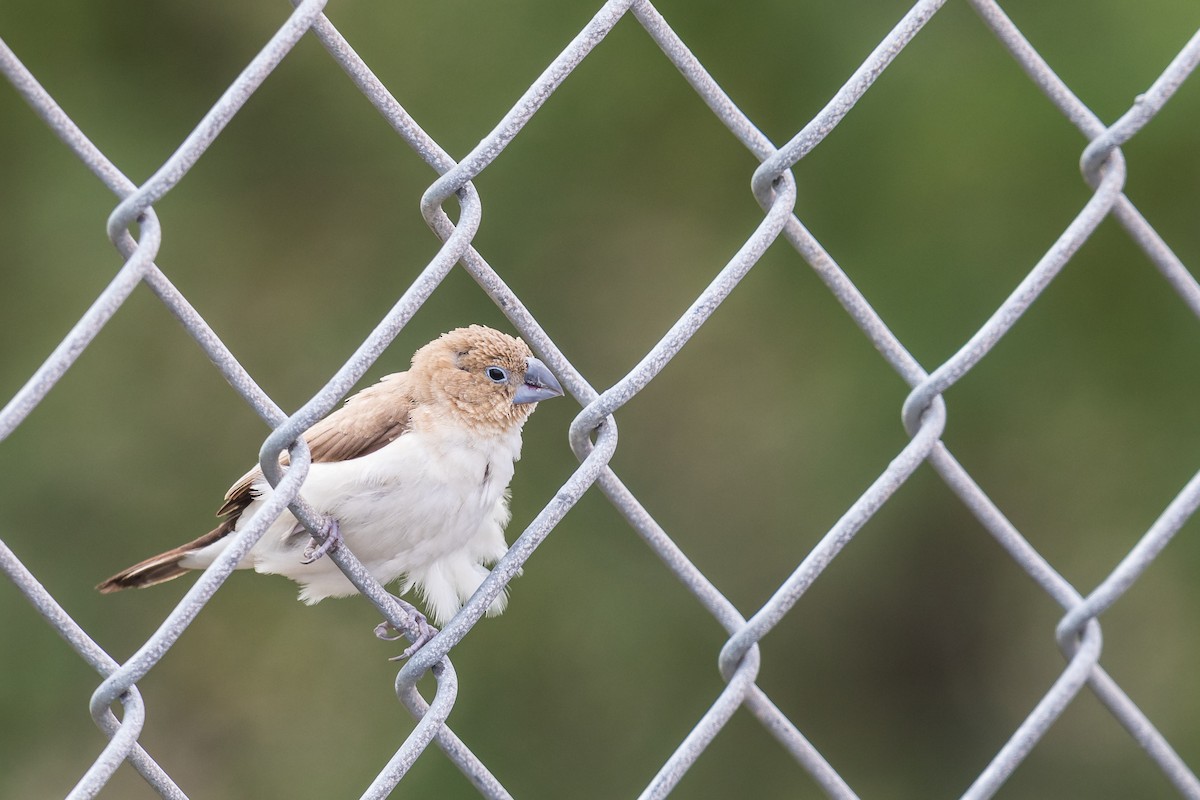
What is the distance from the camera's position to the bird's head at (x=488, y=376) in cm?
252

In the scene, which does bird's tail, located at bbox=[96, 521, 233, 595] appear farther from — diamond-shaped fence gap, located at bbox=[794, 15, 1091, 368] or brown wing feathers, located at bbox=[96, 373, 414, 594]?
diamond-shaped fence gap, located at bbox=[794, 15, 1091, 368]

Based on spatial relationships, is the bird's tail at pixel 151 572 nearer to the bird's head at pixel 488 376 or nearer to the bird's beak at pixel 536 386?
the bird's head at pixel 488 376

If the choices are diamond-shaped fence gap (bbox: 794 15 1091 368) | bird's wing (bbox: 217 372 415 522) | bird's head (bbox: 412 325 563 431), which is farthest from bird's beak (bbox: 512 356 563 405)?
diamond-shaped fence gap (bbox: 794 15 1091 368)

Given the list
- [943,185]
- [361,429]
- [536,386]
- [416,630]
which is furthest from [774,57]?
[416,630]

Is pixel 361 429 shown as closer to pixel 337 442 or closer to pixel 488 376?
pixel 337 442

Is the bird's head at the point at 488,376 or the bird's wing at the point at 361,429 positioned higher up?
the bird's wing at the point at 361,429

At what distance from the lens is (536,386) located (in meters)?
2.59

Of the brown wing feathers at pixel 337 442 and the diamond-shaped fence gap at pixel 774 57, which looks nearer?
the brown wing feathers at pixel 337 442

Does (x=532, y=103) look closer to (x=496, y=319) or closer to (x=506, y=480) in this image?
(x=506, y=480)

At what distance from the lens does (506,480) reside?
248 cm

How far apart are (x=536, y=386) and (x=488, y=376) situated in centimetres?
10

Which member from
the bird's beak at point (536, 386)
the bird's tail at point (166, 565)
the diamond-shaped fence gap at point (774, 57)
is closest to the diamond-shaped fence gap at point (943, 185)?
the diamond-shaped fence gap at point (774, 57)

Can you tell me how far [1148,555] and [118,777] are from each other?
307 cm

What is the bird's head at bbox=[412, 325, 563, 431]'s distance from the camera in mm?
2516
